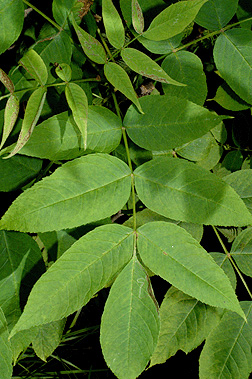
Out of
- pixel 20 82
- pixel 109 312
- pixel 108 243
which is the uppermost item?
pixel 20 82

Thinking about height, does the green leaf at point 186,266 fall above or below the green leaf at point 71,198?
below

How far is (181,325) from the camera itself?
3.44 feet

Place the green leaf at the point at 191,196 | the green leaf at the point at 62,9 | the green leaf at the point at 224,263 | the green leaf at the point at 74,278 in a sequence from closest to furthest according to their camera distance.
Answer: the green leaf at the point at 74,278 → the green leaf at the point at 191,196 → the green leaf at the point at 62,9 → the green leaf at the point at 224,263

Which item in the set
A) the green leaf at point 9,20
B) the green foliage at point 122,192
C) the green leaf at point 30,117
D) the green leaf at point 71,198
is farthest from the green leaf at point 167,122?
the green leaf at point 9,20

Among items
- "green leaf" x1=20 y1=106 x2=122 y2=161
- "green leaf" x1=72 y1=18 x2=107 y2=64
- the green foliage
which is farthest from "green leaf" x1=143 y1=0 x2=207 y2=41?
"green leaf" x1=20 y1=106 x2=122 y2=161

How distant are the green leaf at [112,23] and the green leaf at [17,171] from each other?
15.5 inches

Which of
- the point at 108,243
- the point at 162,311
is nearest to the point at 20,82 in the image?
the point at 108,243

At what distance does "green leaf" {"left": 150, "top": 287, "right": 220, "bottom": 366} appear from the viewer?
1033 mm

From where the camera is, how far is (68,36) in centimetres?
97

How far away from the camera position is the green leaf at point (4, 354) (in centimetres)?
81

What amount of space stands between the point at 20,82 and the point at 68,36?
177 millimetres

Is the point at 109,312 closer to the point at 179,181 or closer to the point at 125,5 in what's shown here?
the point at 179,181

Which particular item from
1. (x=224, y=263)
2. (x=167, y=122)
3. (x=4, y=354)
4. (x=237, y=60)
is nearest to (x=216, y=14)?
(x=237, y=60)

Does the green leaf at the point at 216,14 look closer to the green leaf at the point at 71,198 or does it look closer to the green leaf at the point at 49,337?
the green leaf at the point at 71,198
